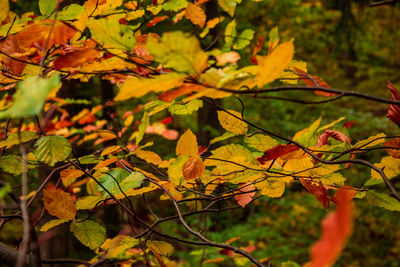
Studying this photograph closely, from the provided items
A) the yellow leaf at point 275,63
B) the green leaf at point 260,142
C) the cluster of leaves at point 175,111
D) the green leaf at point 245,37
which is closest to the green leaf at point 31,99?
the cluster of leaves at point 175,111

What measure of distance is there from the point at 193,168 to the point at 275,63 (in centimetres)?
39

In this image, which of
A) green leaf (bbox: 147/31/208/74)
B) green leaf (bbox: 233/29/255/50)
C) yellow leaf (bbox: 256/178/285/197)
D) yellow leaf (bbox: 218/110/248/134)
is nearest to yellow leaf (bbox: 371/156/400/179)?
Answer: yellow leaf (bbox: 256/178/285/197)

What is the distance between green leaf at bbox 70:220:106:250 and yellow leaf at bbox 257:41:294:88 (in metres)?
0.68

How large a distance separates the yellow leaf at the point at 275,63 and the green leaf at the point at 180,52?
0.09 metres

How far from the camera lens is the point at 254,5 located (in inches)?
116

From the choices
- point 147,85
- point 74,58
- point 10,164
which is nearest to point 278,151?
point 147,85

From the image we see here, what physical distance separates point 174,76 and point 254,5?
111 inches

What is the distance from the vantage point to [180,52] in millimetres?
404

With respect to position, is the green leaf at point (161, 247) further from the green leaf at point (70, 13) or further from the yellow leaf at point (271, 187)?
the green leaf at point (70, 13)

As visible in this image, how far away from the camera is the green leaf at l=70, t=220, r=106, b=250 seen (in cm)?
85

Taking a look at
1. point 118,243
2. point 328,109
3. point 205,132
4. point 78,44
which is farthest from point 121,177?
point 328,109

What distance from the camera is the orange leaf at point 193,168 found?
2.42ft

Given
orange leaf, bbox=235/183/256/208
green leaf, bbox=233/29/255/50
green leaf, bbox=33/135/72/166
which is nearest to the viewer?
green leaf, bbox=33/135/72/166

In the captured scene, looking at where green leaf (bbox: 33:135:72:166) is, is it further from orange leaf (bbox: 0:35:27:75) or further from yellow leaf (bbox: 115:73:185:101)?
yellow leaf (bbox: 115:73:185:101)
